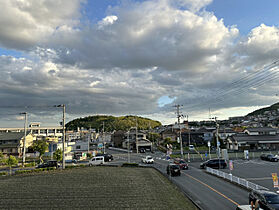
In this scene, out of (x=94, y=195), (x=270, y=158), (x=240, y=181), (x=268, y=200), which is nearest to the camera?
(x=268, y=200)

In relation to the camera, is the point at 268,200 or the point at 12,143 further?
the point at 12,143

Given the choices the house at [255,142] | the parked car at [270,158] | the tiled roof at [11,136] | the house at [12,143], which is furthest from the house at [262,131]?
the tiled roof at [11,136]

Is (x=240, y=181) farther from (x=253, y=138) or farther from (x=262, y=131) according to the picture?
(x=262, y=131)

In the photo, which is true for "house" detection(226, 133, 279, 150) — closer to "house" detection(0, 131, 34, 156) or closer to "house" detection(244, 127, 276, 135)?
"house" detection(244, 127, 276, 135)

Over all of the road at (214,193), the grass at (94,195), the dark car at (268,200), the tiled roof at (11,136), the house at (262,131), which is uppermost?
the tiled roof at (11,136)

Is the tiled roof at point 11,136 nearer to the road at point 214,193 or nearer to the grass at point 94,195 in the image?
the grass at point 94,195

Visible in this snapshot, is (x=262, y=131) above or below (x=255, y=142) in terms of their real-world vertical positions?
above

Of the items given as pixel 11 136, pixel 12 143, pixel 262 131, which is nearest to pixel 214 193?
pixel 12 143

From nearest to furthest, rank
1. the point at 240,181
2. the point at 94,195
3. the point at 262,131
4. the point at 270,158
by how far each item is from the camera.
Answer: the point at 94,195, the point at 240,181, the point at 270,158, the point at 262,131

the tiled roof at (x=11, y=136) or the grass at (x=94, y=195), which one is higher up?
the tiled roof at (x=11, y=136)

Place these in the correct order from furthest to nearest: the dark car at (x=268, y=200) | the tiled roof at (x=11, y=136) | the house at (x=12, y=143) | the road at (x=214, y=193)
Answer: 1. the tiled roof at (x=11, y=136)
2. the house at (x=12, y=143)
3. the road at (x=214, y=193)
4. the dark car at (x=268, y=200)

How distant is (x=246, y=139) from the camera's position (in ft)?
205

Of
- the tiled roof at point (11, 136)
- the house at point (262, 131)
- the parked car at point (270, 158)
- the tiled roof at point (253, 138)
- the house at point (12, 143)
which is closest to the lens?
the parked car at point (270, 158)

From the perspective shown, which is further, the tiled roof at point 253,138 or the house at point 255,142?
the tiled roof at point 253,138
